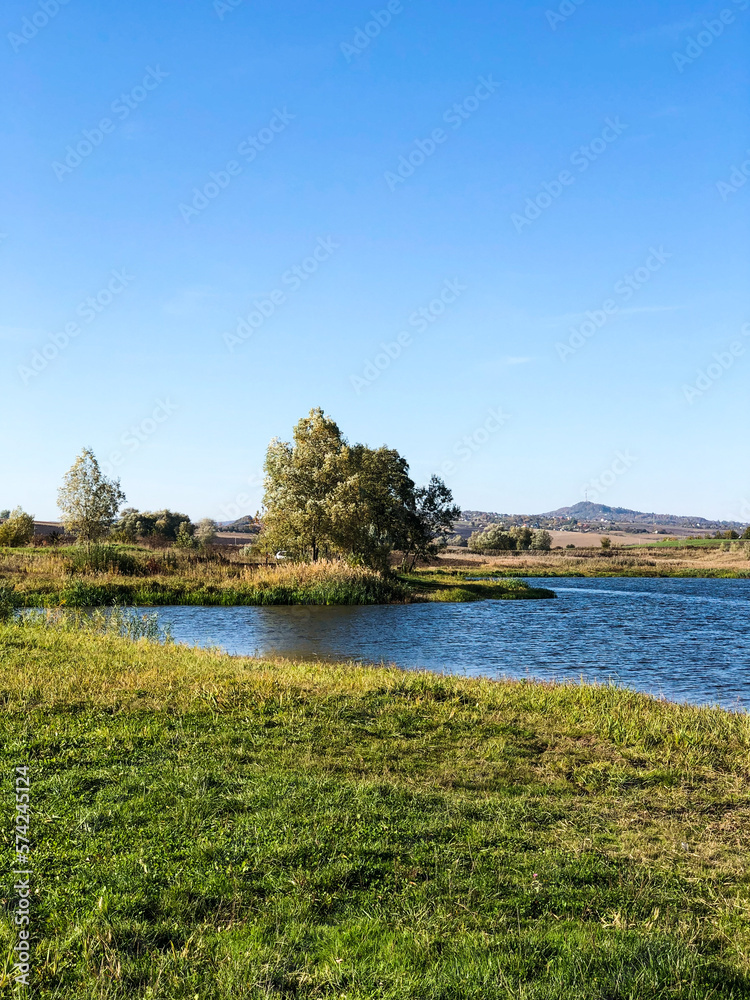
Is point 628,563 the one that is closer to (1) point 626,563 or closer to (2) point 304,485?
(1) point 626,563

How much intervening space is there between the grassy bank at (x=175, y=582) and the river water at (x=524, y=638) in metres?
2.11

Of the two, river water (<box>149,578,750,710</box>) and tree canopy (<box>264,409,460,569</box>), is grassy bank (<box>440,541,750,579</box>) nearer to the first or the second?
tree canopy (<box>264,409,460,569</box>)

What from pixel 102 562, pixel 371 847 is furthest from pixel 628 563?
pixel 371 847

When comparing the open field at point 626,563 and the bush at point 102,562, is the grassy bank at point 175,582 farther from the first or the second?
the open field at point 626,563

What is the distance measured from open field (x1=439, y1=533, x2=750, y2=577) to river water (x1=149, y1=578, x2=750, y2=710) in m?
34.8

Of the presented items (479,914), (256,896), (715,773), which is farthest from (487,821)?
(715,773)

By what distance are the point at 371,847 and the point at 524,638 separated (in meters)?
20.2

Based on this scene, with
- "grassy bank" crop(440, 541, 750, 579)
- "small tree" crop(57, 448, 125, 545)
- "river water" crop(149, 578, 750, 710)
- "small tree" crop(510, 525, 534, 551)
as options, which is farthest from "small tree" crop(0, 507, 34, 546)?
"small tree" crop(510, 525, 534, 551)

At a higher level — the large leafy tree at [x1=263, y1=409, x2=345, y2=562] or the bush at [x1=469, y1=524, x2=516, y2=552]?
the large leafy tree at [x1=263, y1=409, x2=345, y2=562]

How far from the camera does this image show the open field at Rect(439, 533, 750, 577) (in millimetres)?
75125

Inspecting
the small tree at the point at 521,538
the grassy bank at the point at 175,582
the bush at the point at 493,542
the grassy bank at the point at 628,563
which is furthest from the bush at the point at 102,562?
the small tree at the point at 521,538

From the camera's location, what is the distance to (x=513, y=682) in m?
14.7

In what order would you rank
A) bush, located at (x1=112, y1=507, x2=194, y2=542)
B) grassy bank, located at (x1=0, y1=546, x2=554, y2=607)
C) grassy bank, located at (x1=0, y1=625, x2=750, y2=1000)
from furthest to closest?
bush, located at (x1=112, y1=507, x2=194, y2=542) → grassy bank, located at (x1=0, y1=546, x2=554, y2=607) → grassy bank, located at (x1=0, y1=625, x2=750, y2=1000)

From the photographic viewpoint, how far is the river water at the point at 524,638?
18.6 meters
